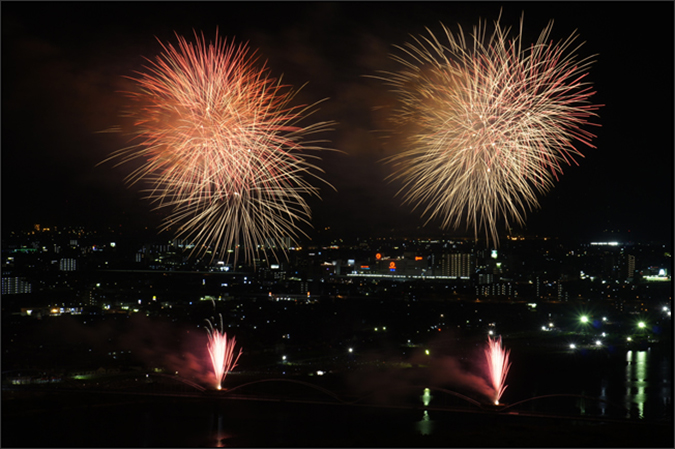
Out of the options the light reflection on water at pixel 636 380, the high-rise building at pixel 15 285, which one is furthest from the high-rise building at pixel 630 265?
the high-rise building at pixel 15 285

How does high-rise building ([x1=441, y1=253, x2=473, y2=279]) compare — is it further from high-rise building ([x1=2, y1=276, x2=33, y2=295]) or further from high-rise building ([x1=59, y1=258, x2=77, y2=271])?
high-rise building ([x1=2, y1=276, x2=33, y2=295])

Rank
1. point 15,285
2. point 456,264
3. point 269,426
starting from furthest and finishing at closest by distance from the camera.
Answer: point 456,264
point 15,285
point 269,426

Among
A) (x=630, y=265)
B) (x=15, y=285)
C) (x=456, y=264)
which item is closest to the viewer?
(x=15, y=285)

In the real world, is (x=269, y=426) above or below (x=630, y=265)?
below

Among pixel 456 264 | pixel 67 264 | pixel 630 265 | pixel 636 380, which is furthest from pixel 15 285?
pixel 630 265

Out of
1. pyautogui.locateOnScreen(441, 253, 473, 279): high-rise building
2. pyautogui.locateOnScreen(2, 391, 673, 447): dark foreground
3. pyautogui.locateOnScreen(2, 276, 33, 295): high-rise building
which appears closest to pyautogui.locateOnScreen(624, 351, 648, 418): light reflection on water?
pyautogui.locateOnScreen(2, 391, 673, 447): dark foreground

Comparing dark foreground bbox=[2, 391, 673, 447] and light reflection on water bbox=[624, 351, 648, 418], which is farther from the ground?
dark foreground bbox=[2, 391, 673, 447]

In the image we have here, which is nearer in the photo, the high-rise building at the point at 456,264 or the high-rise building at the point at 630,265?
the high-rise building at the point at 630,265

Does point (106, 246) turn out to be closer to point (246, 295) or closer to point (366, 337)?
point (246, 295)

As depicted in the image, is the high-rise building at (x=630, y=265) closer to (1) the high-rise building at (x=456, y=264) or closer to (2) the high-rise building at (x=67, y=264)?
(1) the high-rise building at (x=456, y=264)

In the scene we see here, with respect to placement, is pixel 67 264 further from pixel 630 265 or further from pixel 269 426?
pixel 630 265
